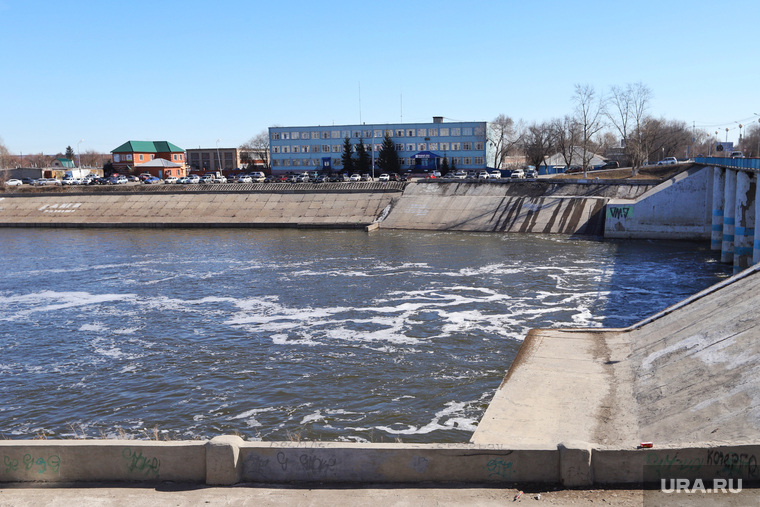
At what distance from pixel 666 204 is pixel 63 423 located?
178 feet

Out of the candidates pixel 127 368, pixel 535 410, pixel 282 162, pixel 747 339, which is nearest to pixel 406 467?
pixel 535 410

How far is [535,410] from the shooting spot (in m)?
18.0

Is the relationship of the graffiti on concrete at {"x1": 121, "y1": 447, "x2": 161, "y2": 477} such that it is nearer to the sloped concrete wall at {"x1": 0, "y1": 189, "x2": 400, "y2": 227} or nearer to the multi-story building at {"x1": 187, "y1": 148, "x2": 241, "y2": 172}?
the sloped concrete wall at {"x1": 0, "y1": 189, "x2": 400, "y2": 227}

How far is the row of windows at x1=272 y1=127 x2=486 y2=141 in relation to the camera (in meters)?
118

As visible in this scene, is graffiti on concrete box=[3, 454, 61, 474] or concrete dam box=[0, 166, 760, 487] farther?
graffiti on concrete box=[3, 454, 61, 474]

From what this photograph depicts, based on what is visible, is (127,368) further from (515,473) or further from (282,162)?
(282,162)

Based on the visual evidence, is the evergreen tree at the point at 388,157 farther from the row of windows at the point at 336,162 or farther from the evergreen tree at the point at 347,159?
the evergreen tree at the point at 347,159

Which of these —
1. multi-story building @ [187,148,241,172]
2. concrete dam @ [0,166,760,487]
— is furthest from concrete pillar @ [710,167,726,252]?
multi-story building @ [187,148,241,172]

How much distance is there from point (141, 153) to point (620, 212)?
106228 millimetres

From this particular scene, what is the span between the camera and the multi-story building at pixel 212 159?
520 feet

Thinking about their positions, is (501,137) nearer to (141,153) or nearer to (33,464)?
(141,153)

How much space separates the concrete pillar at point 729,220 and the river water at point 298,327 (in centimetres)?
120

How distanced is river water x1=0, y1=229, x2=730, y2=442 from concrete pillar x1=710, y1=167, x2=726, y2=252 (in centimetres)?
147

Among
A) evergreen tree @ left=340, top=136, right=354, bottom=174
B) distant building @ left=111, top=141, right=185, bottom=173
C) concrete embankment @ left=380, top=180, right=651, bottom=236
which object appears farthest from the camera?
distant building @ left=111, top=141, right=185, bottom=173
